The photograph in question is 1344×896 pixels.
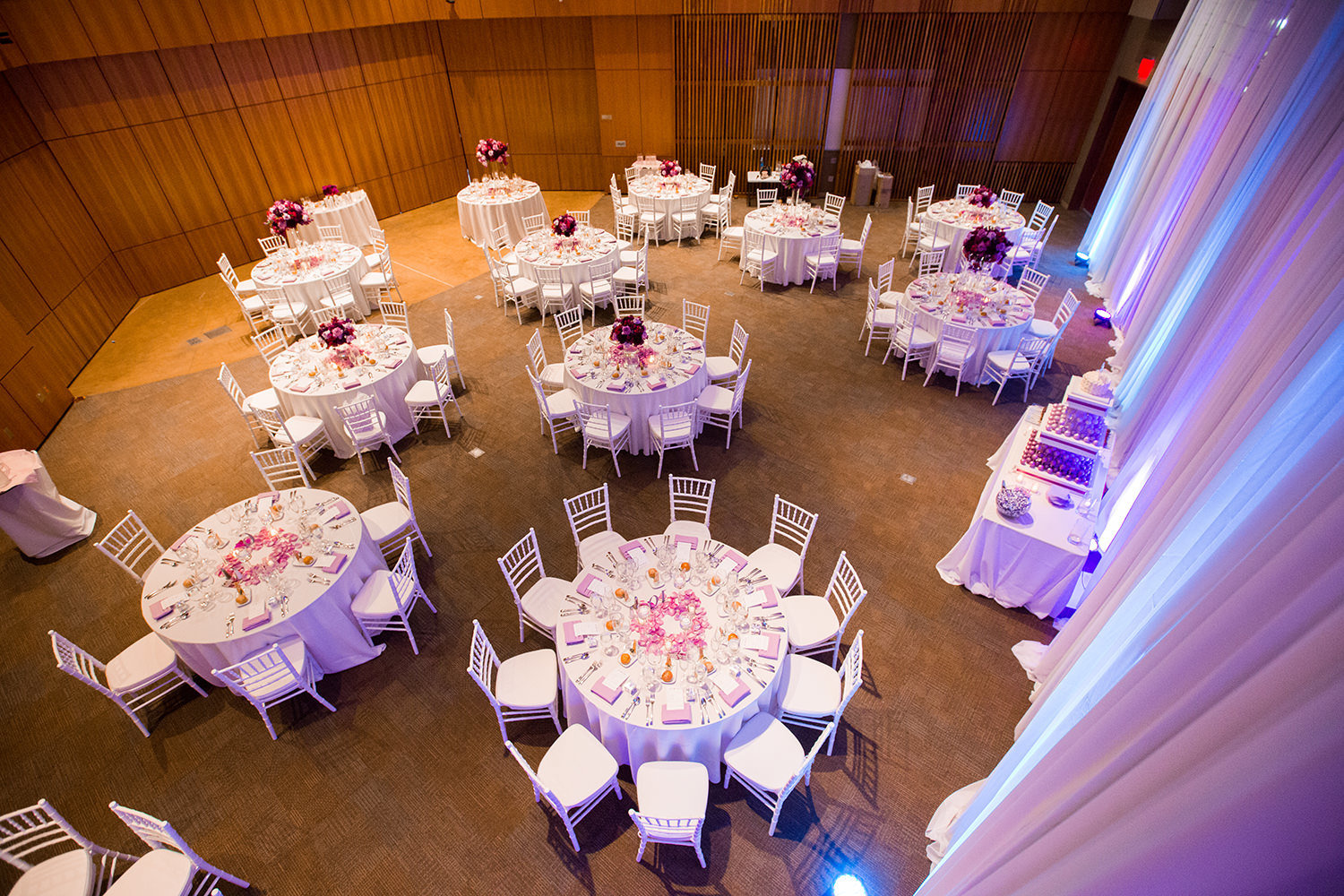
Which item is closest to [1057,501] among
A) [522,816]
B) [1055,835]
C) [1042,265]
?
[1055,835]

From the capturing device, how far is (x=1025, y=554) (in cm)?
558

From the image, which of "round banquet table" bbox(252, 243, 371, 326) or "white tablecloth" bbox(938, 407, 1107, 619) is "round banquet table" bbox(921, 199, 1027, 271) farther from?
"round banquet table" bbox(252, 243, 371, 326)

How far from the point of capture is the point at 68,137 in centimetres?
1037

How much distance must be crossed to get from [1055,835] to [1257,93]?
936cm

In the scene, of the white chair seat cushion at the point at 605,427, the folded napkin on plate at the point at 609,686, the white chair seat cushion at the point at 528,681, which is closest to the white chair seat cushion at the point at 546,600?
the white chair seat cushion at the point at 528,681

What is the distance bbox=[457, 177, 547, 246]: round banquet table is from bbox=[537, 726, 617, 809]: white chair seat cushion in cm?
1133

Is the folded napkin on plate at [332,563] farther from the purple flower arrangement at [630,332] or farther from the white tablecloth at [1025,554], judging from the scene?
the white tablecloth at [1025,554]

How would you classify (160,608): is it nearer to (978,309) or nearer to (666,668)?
(666,668)

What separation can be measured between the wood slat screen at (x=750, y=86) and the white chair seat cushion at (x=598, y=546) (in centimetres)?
1310

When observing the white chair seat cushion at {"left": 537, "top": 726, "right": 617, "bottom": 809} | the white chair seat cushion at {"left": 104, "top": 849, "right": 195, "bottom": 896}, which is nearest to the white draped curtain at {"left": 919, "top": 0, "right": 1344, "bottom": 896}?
the white chair seat cushion at {"left": 537, "top": 726, "right": 617, "bottom": 809}

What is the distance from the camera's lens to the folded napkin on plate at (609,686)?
14.1ft

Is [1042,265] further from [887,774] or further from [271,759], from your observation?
[271,759]

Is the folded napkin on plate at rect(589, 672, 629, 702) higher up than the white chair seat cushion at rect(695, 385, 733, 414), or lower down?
higher up

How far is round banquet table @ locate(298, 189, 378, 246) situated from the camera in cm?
1252
